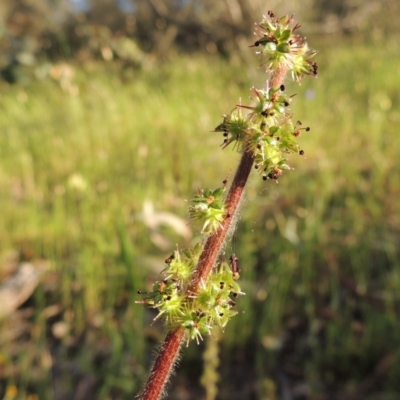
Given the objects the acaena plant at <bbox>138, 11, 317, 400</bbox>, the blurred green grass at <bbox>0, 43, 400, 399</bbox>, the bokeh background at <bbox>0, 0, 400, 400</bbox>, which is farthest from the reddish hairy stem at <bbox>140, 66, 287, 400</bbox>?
the blurred green grass at <bbox>0, 43, 400, 399</bbox>

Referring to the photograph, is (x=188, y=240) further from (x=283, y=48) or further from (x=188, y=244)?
(x=283, y=48)

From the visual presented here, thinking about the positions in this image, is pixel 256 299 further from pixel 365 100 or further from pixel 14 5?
pixel 14 5

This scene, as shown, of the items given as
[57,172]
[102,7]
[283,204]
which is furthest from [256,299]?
[102,7]

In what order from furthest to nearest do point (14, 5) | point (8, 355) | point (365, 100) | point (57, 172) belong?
1. point (14, 5)
2. point (365, 100)
3. point (57, 172)
4. point (8, 355)

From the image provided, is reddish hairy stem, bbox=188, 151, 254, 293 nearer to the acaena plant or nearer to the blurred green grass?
the acaena plant

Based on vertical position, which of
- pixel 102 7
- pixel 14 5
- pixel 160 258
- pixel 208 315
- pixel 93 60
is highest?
pixel 14 5

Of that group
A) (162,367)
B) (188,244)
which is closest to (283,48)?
(162,367)
